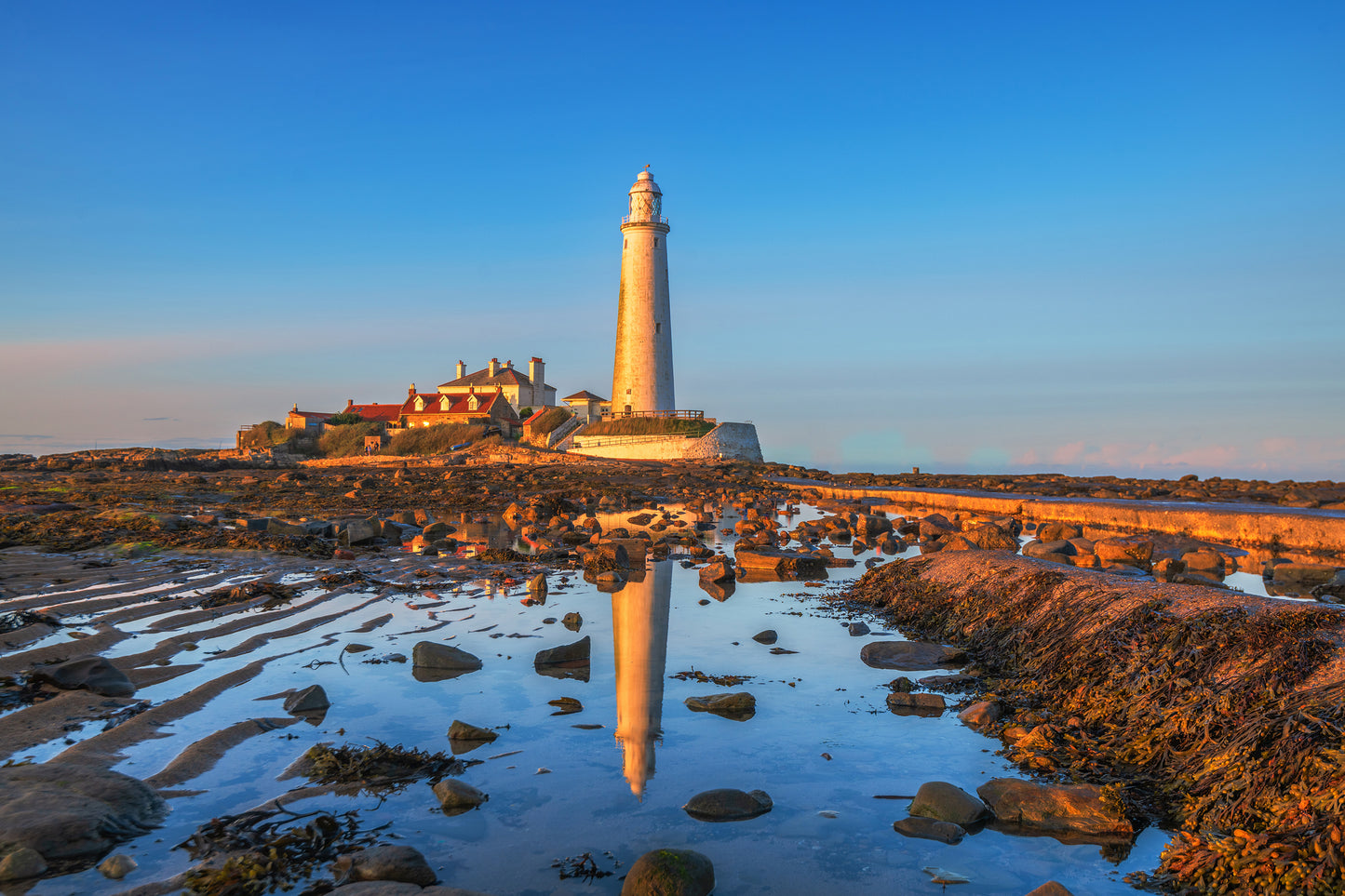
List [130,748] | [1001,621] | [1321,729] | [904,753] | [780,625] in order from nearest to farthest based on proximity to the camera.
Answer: [1321,729] → [130,748] → [904,753] → [1001,621] → [780,625]

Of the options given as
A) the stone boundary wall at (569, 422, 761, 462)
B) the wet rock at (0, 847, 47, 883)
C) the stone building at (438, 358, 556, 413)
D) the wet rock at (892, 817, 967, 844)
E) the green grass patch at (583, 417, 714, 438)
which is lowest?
the wet rock at (892, 817, 967, 844)

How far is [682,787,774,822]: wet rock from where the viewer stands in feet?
12.5

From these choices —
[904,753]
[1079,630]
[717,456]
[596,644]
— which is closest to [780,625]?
[596,644]

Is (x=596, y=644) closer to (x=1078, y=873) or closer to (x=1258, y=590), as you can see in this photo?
(x=1078, y=873)

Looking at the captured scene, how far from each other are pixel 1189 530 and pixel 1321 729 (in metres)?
12.7

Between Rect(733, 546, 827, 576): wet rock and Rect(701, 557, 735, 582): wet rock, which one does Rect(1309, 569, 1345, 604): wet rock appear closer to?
Rect(733, 546, 827, 576): wet rock

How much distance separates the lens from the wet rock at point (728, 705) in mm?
5285

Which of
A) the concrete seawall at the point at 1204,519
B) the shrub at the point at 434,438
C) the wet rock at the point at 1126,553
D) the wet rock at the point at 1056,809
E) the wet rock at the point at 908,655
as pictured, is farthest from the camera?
the shrub at the point at 434,438

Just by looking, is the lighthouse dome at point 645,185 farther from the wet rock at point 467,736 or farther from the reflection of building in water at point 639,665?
the wet rock at point 467,736

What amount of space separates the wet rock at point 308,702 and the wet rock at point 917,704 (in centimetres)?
382

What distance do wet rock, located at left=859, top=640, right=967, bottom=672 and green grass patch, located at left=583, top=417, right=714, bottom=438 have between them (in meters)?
38.4

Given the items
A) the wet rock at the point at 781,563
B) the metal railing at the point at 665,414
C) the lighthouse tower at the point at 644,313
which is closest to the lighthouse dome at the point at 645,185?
the lighthouse tower at the point at 644,313

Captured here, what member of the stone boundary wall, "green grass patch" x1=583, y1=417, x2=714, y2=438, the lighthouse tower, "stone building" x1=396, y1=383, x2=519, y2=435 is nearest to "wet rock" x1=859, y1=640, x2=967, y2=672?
the stone boundary wall

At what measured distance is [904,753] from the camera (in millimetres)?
4625
